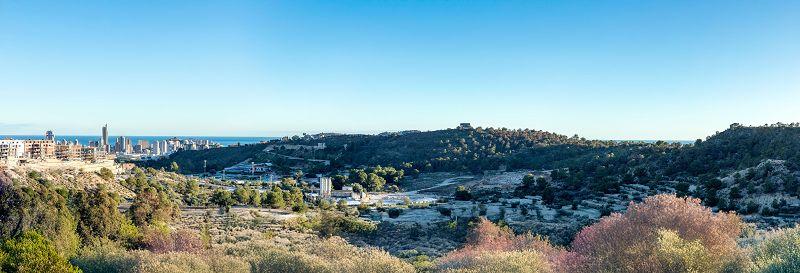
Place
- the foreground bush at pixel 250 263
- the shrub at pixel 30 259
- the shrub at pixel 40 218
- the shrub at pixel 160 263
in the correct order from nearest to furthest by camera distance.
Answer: the shrub at pixel 30 259, the shrub at pixel 160 263, the foreground bush at pixel 250 263, the shrub at pixel 40 218

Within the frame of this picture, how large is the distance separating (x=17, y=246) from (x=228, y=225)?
58.1 ft

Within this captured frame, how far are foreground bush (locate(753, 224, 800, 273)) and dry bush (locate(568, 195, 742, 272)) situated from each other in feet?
1.93

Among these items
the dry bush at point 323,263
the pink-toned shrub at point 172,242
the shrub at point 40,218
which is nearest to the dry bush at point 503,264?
the dry bush at point 323,263

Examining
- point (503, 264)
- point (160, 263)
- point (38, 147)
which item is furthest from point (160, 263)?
point (38, 147)

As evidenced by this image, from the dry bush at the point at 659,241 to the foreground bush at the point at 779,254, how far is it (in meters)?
0.59

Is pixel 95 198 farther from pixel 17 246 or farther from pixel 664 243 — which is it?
pixel 664 243

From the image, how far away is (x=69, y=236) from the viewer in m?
24.7

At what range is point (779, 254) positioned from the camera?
485 inches

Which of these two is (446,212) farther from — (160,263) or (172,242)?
(160,263)

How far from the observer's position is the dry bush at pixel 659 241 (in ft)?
42.7

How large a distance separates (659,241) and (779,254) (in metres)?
2.27

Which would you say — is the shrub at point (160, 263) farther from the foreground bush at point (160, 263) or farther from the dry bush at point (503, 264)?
the dry bush at point (503, 264)

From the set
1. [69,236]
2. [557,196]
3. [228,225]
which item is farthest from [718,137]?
[69,236]

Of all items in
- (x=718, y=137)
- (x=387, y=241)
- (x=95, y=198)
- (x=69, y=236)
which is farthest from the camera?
(x=718, y=137)
